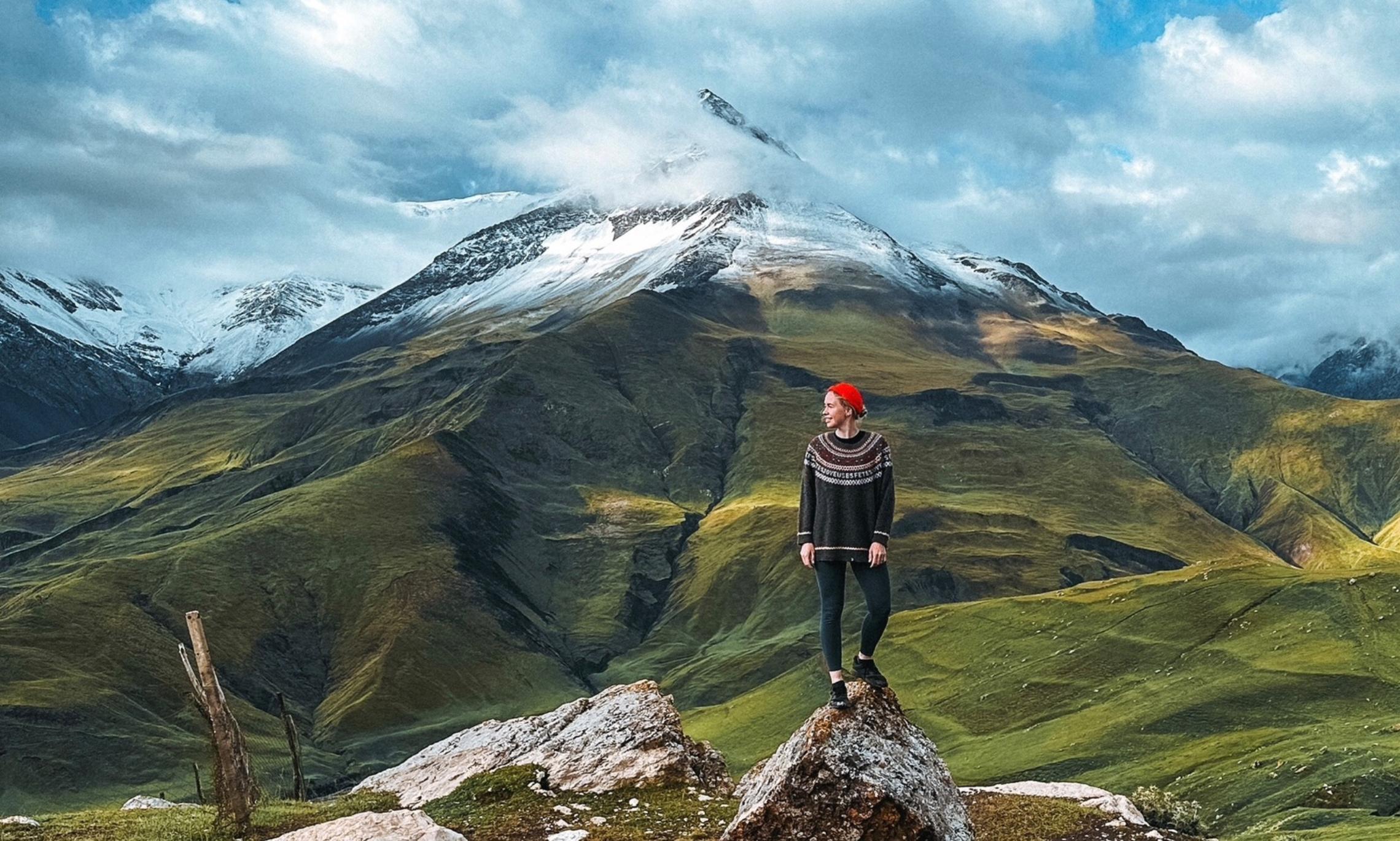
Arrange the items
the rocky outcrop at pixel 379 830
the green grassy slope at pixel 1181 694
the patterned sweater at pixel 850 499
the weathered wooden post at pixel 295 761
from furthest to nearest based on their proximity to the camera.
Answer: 1. the green grassy slope at pixel 1181 694
2. the weathered wooden post at pixel 295 761
3. the rocky outcrop at pixel 379 830
4. the patterned sweater at pixel 850 499

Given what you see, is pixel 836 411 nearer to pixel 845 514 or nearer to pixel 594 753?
pixel 845 514

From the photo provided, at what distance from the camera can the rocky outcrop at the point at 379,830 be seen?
24984 millimetres

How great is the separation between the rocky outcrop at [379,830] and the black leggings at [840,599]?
888 cm

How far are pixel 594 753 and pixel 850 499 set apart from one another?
18779 mm

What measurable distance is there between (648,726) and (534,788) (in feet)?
16.2

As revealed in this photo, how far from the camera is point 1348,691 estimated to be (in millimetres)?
121750

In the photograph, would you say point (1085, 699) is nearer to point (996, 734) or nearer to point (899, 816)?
point (996, 734)

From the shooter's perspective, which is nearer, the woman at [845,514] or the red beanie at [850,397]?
the woman at [845,514]

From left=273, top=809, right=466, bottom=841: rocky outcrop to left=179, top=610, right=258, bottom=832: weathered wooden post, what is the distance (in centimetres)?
384

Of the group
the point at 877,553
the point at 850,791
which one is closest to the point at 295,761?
the point at 850,791

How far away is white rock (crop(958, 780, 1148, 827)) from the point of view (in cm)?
4041

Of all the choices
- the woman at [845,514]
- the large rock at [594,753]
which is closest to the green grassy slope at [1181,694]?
the large rock at [594,753]

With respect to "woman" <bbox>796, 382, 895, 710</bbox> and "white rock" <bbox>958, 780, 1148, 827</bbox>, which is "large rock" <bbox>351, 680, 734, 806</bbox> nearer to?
"white rock" <bbox>958, 780, 1148, 827</bbox>

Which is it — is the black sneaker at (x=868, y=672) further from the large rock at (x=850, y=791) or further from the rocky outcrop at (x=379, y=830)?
the rocky outcrop at (x=379, y=830)
